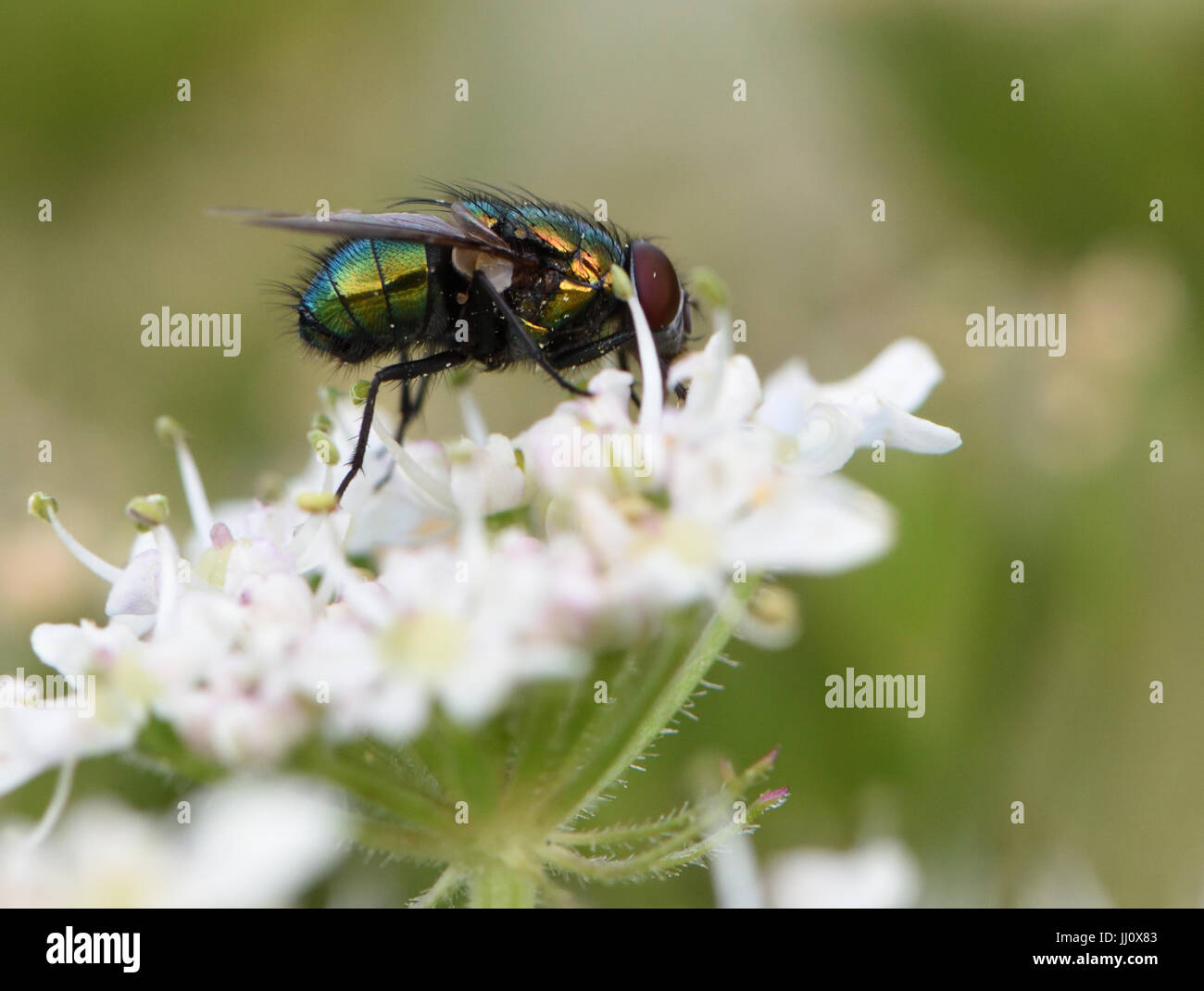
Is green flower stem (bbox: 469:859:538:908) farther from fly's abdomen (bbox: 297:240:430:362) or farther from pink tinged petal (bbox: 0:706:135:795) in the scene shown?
fly's abdomen (bbox: 297:240:430:362)

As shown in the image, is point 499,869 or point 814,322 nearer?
point 499,869

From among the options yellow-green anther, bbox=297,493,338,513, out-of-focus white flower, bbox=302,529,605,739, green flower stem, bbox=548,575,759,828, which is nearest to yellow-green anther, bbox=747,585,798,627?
green flower stem, bbox=548,575,759,828

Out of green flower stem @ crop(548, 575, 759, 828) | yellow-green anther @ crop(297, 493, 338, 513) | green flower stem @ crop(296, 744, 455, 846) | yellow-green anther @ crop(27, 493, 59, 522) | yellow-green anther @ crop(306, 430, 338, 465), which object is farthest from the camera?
yellow-green anther @ crop(27, 493, 59, 522)

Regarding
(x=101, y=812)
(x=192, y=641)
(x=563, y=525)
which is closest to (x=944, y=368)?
(x=563, y=525)

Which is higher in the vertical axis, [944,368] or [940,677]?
[944,368]

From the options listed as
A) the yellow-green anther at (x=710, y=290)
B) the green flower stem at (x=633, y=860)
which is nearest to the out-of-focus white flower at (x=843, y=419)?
the yellow-green anther at (x=710, y=290)

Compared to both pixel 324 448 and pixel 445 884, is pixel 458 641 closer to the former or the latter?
pixel 445 884

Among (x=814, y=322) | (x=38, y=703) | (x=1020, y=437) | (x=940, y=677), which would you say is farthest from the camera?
(x=814, y=322)

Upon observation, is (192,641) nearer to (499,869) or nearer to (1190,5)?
(499,869)
